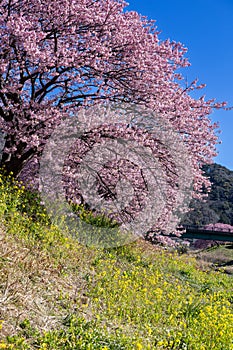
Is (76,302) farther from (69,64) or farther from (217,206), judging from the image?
(217,206)

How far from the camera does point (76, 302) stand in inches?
248

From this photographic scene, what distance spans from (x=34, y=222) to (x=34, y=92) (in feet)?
12.6

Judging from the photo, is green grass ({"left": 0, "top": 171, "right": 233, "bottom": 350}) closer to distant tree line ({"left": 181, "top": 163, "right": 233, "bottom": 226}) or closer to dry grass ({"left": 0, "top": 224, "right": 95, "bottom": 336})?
dry grass ({"left": 0, "top": 224, "right": 95, "bottom": 336})

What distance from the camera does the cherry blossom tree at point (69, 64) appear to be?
9555 mm

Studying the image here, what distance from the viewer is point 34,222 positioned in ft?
29.3

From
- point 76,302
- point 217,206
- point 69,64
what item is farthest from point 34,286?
point 217,206

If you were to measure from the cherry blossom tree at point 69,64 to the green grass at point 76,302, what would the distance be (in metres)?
1.85

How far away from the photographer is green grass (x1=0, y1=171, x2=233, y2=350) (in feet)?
16.3

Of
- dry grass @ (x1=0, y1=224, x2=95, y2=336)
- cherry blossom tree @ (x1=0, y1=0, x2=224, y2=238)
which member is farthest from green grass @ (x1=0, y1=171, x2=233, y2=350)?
cherry blossom tree @ (x1=0, y1=0, x2=224, y2=238)

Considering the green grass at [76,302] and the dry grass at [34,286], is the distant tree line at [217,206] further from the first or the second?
the dry grass at [34,286]

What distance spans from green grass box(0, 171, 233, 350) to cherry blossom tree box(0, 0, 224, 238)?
185 centimetres

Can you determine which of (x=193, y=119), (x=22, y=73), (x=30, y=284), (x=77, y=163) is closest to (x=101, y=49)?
(x=22, y=73)

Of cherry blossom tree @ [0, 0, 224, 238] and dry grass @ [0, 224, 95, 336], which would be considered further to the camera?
cherry blossom tree @ [0, 0, 224, 238]

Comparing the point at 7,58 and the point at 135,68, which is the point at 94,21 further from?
the point at 7,58
